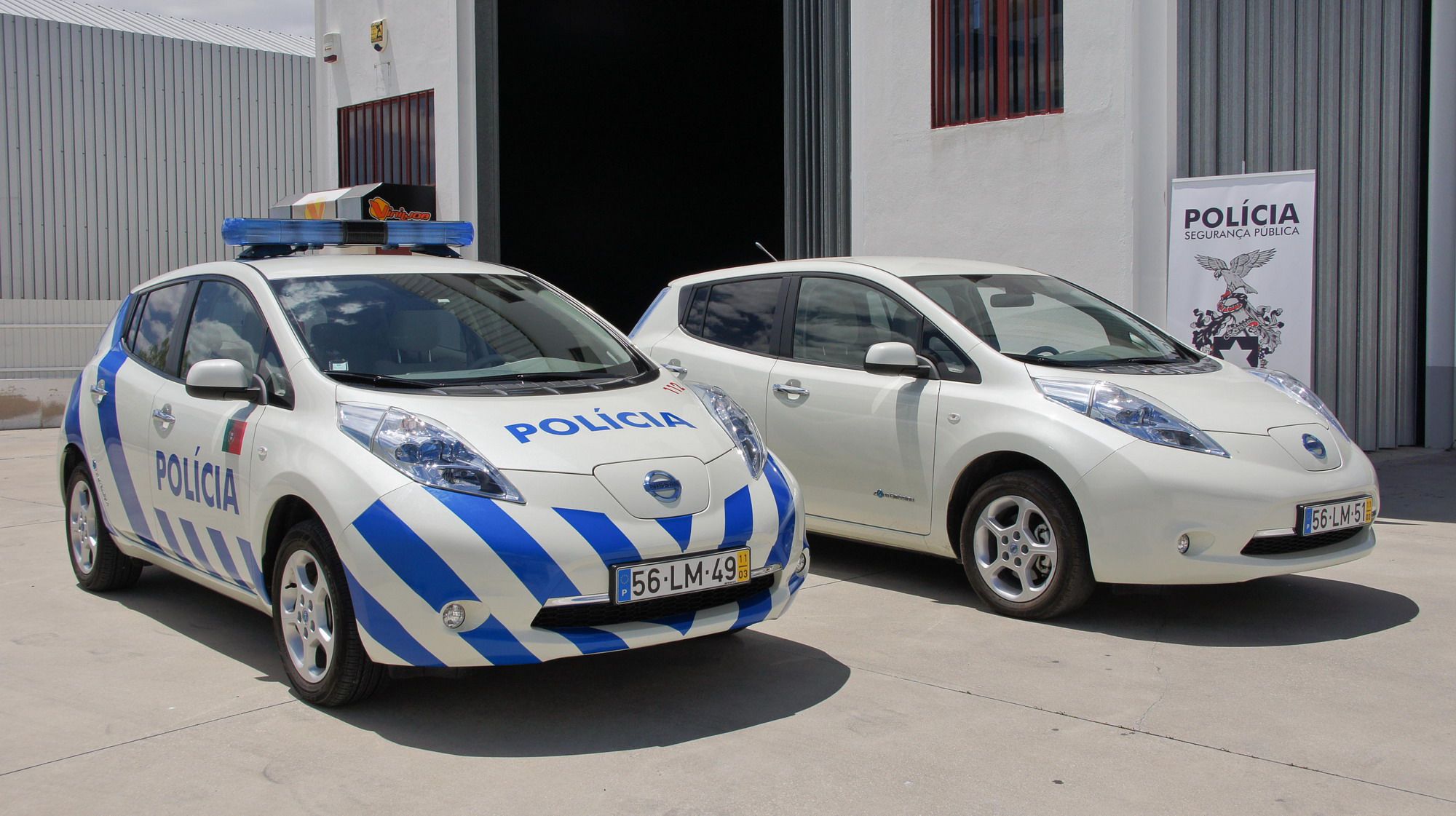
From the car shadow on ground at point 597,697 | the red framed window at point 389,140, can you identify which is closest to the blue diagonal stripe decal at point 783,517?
the car shadow on ground at point 597,697

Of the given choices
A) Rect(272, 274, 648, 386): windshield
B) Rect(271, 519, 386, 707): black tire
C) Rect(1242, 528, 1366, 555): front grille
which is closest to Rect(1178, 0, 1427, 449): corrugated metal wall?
Rect(1242, 528, 1366, 555): front grille

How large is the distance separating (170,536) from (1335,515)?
475 centimetres

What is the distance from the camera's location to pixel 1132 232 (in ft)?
32.2

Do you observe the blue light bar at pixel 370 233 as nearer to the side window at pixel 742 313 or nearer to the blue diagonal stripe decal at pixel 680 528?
the side window at pixel 742 313

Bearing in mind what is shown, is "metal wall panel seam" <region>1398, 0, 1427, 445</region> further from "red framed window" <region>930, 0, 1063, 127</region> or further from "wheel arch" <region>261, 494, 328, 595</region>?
"wheel arch" <region>261, 494, 328, 595</region>

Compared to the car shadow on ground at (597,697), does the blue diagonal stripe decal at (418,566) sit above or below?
above

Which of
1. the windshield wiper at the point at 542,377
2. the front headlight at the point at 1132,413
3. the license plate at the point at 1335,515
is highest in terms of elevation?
the windshield wiper at the point at 542,377

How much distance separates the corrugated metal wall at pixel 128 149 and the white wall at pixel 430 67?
974 centimetres

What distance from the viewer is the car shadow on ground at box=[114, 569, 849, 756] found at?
4.19 metres

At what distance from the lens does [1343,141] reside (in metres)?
10.4

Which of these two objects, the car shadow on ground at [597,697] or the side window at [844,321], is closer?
the car shadow on ground at [597,697]

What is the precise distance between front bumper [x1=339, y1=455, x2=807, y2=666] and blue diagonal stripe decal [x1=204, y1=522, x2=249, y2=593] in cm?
96

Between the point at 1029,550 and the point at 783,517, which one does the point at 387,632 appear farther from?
the point at 1029,550

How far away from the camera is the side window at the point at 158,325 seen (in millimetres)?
5641
